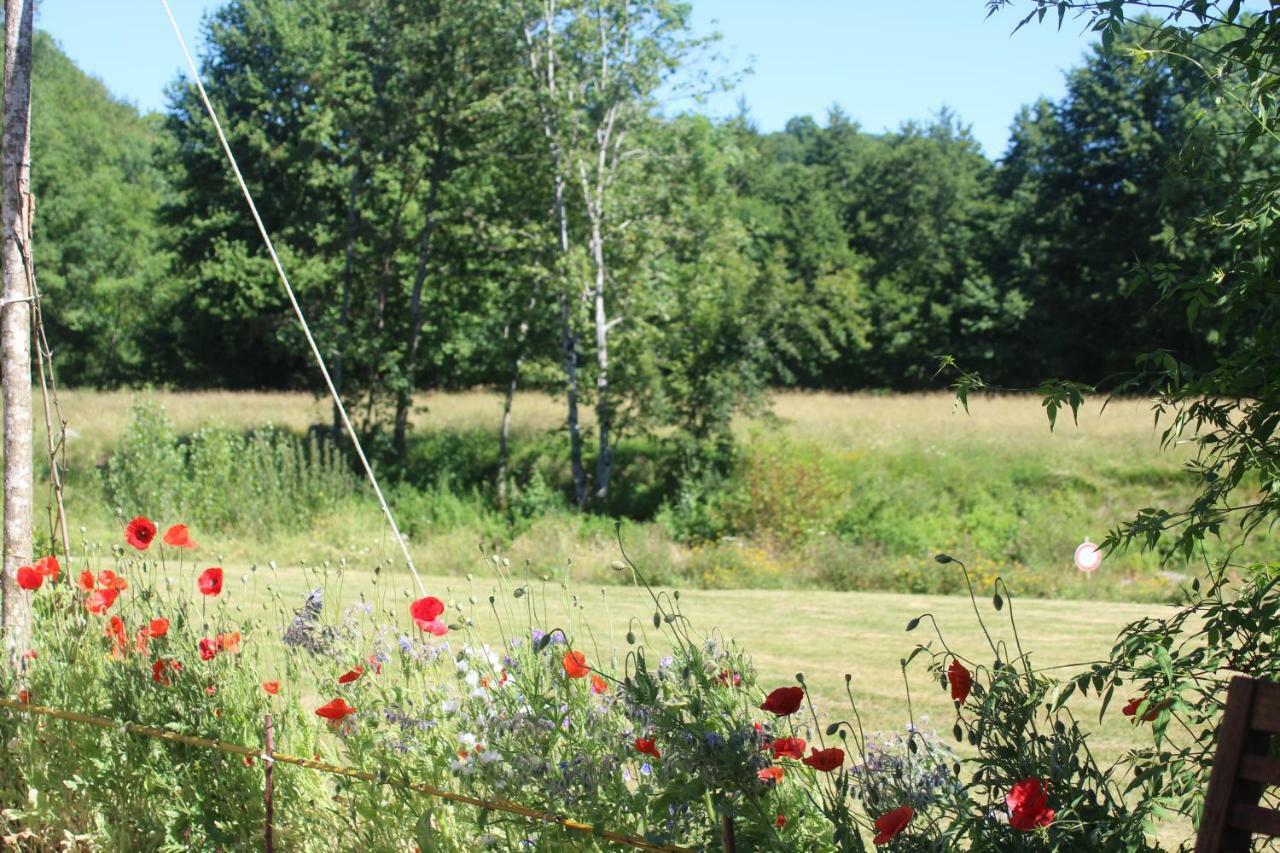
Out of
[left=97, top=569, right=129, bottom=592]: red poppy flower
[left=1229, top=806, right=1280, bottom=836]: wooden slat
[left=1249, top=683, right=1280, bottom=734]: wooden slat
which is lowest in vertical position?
[left=97, top=569, right=129, bottom=592]: red poppy flower

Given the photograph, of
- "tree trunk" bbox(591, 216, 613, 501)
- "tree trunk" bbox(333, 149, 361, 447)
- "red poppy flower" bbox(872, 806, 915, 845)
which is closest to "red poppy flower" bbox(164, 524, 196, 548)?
"red poppy flower" bbox(872, 806, 915, 845)

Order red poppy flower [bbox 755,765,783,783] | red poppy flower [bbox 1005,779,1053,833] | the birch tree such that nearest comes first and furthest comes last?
1. red poppy flower [bbox 1005,779,1053,833]
2. red poppy flower [bbox 755,765,783,783]
3. the birch tree

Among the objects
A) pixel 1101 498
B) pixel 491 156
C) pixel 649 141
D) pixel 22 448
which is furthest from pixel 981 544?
pixel 22 448

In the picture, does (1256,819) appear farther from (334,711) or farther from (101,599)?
(101,599)

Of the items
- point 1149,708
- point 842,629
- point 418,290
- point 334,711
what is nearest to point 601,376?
point 418,290

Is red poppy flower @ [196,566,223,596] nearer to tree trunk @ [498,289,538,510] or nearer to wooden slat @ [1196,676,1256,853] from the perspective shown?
wooden slat @ [1196,676,1256,853]

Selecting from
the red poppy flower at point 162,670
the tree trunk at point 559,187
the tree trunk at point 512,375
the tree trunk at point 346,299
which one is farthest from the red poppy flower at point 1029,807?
the tree trunk at point 346,299

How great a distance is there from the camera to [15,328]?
4.46 metres

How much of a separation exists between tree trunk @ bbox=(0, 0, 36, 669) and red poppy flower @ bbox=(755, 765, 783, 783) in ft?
10.5

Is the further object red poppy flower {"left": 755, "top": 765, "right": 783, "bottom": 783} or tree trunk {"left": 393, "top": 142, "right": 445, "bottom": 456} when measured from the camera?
tree trunk {"left": 393, "top": 142, "right": 445, "bottom": 456}

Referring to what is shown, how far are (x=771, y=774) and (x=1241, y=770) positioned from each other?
100 cm

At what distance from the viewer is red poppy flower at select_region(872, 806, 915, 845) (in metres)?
2.09

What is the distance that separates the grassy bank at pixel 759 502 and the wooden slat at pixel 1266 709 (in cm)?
1074

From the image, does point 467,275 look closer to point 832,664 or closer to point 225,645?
point 832,664
